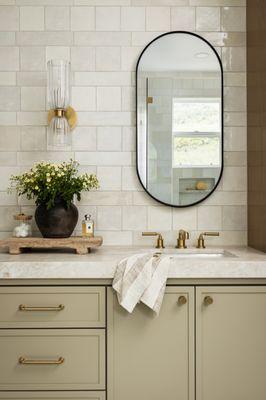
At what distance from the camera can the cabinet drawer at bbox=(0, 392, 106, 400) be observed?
2.17m

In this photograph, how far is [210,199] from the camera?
9.25ft

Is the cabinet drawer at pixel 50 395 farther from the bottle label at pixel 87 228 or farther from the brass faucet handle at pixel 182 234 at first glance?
the brass faucet handle at pixel 182 234

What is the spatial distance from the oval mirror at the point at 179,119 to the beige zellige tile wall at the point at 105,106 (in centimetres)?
6

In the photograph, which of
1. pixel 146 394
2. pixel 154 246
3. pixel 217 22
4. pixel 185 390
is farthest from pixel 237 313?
pixel 217 22

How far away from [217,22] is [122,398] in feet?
7.24

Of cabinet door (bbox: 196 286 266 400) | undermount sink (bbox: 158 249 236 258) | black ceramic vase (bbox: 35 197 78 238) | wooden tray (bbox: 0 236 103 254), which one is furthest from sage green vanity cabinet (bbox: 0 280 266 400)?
undermount sink (bbox: 158 249 236 258)

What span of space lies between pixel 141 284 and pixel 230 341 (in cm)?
50

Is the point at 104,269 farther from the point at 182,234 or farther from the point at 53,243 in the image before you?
the point at 182,234

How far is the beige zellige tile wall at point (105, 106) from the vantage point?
2809mm

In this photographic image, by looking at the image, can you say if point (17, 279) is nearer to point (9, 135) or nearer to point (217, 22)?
point (9, 135)

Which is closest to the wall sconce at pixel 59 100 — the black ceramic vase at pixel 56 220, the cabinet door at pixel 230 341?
the black ceramic vase at pixel 56 220

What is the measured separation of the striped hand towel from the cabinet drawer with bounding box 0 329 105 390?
22 centimetres

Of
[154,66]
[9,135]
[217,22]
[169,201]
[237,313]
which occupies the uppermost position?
[217,22]

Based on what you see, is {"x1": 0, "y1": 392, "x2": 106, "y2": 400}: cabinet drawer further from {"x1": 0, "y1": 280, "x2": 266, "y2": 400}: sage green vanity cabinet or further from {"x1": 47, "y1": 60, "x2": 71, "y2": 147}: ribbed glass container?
{"x1": 47, "y1": 60, "x2": 71, "y2": 147}: ribbed glass container
